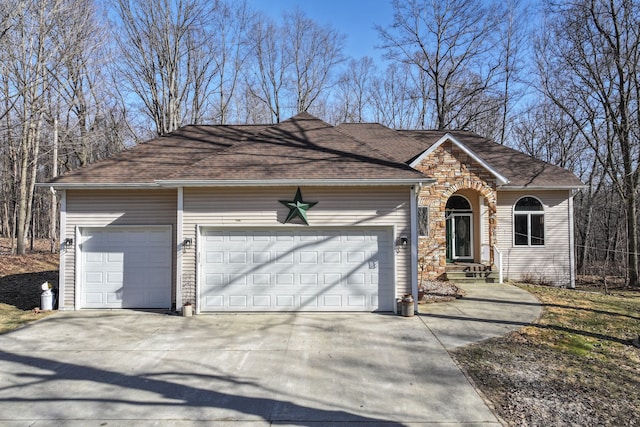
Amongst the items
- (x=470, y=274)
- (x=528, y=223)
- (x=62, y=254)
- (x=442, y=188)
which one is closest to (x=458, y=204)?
(x=442, y=188)

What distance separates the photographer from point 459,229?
14.5m

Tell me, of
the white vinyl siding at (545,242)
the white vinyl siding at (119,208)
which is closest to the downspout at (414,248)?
the white vinyl siding at (119,208)

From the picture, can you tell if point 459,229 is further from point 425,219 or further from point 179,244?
point 179,244

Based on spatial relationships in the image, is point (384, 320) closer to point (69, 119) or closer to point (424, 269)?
point (424, 269)

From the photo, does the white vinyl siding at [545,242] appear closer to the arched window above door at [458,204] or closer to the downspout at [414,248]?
the arched window above door at [458,204]

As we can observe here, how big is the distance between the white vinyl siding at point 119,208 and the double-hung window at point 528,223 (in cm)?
1264

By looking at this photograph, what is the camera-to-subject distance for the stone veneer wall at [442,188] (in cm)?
1295

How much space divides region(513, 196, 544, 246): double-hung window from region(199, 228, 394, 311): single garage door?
8.11 metres

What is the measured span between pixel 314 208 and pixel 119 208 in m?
5.08

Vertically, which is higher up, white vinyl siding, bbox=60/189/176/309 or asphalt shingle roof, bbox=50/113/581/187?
asphalt shingle roof, bbox=50/113/581/187

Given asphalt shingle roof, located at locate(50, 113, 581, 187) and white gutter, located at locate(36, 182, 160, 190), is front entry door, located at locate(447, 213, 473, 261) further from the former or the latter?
white gutter, located at locate(36, 182, 160, 190)

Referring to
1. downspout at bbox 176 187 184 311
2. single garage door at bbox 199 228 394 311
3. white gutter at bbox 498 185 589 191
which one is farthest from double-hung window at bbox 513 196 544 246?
downspout at bbox 176 187 184 311

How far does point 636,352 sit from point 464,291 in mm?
5072

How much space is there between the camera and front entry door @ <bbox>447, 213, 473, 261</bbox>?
1443cm
